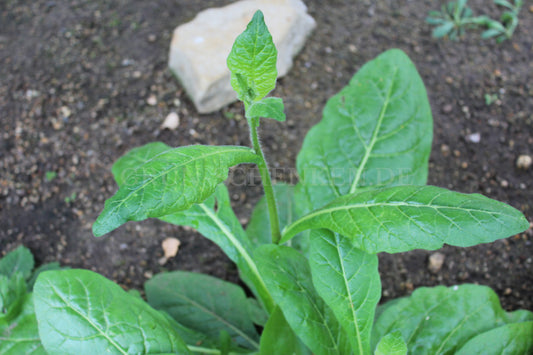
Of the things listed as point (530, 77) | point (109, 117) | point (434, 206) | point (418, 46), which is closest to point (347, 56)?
point (418, 46)

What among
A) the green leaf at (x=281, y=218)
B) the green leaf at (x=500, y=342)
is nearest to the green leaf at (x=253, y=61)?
the green leaf at (x=281, y=218)

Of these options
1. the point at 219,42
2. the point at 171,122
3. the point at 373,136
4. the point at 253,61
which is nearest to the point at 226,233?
the point at 373,136

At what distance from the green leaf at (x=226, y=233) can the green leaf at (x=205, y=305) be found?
0.81 ft

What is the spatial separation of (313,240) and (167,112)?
1711 mm

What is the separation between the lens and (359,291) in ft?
5.72

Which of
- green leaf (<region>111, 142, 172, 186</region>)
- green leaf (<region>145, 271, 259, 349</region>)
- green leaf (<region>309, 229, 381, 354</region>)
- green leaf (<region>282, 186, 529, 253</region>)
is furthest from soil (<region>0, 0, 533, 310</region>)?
green leaf (<region>282, 186, 529, 253</region>)

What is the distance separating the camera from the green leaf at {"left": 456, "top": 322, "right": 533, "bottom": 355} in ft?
6.04

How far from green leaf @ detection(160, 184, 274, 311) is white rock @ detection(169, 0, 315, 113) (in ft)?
3.32

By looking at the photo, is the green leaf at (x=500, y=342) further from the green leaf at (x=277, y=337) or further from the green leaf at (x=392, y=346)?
the green leaf at (x=277, y=337)

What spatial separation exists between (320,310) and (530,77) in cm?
252

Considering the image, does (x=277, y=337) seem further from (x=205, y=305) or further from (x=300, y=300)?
(x=205, y=305)

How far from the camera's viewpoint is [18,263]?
8.05 feet

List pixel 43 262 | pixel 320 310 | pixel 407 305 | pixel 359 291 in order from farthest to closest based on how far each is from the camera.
Result: pixel 43 262
pixel 407 305
pixel 320 310
pixel 359 291

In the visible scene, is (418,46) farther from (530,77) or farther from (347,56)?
(530,77)
